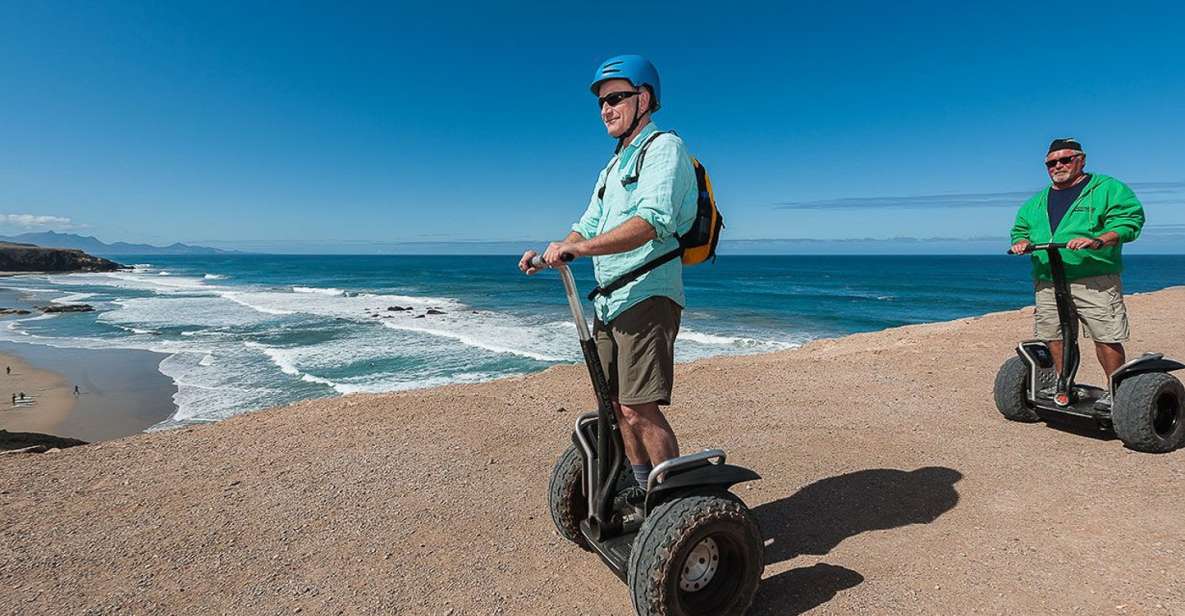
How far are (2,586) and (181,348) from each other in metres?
19.9

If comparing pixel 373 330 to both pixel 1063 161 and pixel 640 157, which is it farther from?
pixel 640 157

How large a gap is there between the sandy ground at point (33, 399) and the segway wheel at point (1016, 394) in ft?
47.2

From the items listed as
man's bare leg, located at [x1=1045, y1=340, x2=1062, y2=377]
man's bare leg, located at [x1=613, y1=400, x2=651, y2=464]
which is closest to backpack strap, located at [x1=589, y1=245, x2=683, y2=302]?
man's bare leg, located at [x1=613, y1=400, x2=651, y2=464]

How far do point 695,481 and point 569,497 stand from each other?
952 millimetres

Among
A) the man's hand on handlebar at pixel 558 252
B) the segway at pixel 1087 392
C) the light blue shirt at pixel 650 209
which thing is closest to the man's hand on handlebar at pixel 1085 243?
the segway at pixel 1087 392

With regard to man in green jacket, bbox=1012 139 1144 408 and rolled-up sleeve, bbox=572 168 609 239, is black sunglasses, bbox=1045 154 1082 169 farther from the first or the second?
rolled-up sleeve, bbox=572 168 609 239

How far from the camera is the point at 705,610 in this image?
108 inches

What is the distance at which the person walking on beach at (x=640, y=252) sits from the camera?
101 inches

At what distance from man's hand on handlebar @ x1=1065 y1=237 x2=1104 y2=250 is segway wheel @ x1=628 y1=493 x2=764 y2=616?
3566mm

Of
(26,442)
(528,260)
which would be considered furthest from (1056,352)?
(26,442)

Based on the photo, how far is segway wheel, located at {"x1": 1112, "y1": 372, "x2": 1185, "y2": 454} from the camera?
4684mm

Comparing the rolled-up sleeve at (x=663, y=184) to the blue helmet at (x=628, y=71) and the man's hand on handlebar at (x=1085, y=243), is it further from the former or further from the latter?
the man's hand on handlebar at (x=1085, y=243)

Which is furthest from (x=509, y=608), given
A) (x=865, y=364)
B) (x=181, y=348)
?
(x=181, y=348)

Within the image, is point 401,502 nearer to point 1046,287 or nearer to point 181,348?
point 1046,287
